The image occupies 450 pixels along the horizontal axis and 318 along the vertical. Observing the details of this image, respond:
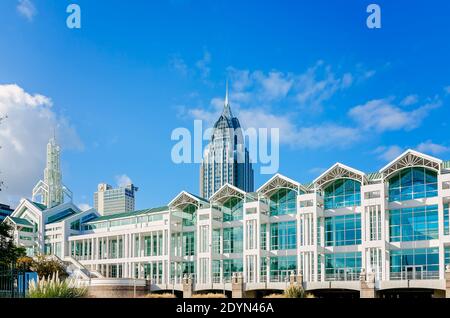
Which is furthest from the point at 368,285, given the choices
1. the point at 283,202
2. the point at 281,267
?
the point at 283,202

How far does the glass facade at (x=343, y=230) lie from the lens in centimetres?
6119

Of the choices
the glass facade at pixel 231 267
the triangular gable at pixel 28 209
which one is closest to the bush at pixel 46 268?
the triangular gable at pixel 28 209

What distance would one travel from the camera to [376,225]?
5834 cm

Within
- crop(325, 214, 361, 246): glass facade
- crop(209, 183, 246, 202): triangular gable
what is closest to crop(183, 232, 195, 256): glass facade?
crop(209, 183, 246, 202): triangular gable

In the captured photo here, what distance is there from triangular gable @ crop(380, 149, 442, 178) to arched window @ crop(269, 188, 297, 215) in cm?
1138

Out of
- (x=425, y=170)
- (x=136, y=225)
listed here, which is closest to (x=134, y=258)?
(x=136, y=225)

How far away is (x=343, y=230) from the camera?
62219 millimetres

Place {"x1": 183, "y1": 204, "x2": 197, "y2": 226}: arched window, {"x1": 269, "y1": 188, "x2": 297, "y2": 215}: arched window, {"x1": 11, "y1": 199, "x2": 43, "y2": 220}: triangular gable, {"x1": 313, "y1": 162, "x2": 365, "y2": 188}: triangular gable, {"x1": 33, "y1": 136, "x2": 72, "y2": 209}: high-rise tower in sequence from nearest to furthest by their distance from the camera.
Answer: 1. {"x1": 313, "y1": 162, "x2": 365, "y2": 188}: triangular gable
2. {"x1": 269, "y1": 188, "x2": 297, "y2": 215}: arched window
3. {"x1": 183, "y1": 204, "x2": 197, "y2": 226}: arched window
4. {"x1": 11, "y1": 199, "x2": 43, "y2": 220}: triangular gable
5. {"x1": 33, "y1": 136, "x2": 72, "y2": 209}: high-rise tower

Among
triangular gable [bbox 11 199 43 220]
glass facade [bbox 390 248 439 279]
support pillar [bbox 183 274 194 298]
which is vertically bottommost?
support pillar [bbox 183 274 194 298]

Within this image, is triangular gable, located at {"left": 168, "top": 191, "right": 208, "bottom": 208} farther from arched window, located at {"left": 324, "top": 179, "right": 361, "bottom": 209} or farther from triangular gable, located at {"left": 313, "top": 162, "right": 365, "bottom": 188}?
arched window, located at {"left": 324, "top": 179, "right": 361, "bottom": 209}

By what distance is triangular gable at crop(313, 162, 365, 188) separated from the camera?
201 ft

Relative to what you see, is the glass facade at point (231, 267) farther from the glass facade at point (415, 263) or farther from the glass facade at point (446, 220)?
the glass facade at point (446, 220)

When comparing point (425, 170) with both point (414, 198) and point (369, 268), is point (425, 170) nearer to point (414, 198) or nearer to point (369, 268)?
point (414, 198)

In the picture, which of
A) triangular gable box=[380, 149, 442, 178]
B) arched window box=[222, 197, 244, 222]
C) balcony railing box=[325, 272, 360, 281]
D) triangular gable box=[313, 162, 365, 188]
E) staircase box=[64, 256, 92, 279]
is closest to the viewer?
triangular gable box=[380, 149, 442, 178]
